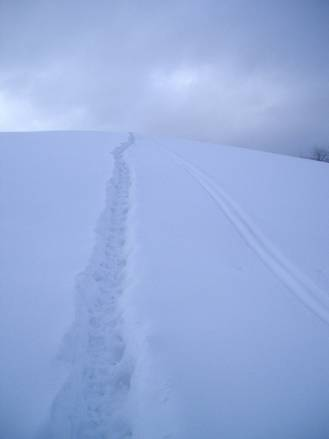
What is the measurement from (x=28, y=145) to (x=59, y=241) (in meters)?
10.1

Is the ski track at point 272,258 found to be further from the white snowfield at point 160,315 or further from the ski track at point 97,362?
the ski track at point 97,362

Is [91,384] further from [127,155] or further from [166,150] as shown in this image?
[166,150]

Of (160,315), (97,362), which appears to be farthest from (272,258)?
(97,362)

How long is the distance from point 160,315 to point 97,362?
1.08 metres

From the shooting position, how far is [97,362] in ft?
11.7

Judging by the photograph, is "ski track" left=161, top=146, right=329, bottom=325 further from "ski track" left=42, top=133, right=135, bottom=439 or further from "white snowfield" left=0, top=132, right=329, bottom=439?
"ski track" left=42, top=133, right=135, bottom=439

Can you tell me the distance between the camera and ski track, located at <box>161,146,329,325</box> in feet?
15.5

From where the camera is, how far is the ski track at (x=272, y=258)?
15.5 feet

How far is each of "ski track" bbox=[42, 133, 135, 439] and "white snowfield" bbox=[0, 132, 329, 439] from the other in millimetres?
17

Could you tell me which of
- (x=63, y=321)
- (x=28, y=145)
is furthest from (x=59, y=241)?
(x=28, y=145)

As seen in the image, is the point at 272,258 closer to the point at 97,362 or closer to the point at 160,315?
A: the point at 160,315

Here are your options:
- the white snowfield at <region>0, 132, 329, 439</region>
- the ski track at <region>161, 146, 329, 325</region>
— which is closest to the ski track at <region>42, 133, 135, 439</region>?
the white snowfield at <region>0, 132, 329, 439</region>

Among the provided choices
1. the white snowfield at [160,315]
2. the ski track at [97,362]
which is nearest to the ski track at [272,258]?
the white snowfield at [160,315]

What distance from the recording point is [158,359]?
3.31m
